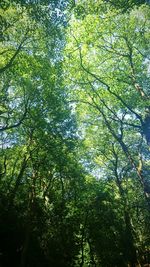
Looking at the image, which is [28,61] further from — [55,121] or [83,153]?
[83,153]

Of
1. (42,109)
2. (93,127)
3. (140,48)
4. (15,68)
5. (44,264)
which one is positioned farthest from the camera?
(93,127)

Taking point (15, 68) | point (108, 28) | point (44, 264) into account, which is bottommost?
point (44, 264)

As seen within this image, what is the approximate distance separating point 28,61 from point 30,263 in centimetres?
1507

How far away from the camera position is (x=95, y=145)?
91.5 ft

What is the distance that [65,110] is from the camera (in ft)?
62.0

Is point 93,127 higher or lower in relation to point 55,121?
higher

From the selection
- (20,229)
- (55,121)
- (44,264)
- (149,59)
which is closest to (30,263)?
(44,264)

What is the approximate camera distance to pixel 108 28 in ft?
60.9

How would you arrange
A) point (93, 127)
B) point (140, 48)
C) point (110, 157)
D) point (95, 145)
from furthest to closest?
point (110, 157)
point (95, 145)
point (93, 127)
point (140, 48)

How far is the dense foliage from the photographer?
50.7 ft

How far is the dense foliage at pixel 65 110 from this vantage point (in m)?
15.5

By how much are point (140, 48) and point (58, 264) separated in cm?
1861

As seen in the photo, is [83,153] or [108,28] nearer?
[108,28]

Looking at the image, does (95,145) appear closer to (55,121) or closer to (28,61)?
(55,121)
